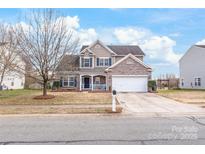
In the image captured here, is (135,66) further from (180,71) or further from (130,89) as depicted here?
(180,71)

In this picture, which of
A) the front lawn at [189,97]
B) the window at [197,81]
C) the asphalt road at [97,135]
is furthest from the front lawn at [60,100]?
the window at [197,81]

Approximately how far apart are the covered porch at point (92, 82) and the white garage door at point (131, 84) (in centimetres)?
334

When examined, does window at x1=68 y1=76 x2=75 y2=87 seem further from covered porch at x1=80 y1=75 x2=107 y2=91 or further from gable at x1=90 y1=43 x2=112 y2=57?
gable at x1=90 y1=43 x2=112 y2=57

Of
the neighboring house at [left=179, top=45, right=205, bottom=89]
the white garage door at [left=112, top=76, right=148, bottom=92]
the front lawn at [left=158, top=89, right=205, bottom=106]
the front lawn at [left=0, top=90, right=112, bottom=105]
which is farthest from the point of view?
the neighboring house at [left=179, top=45, right=205, bottom=89]

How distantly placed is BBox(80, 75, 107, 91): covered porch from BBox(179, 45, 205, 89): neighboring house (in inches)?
565

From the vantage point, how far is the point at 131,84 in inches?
1341

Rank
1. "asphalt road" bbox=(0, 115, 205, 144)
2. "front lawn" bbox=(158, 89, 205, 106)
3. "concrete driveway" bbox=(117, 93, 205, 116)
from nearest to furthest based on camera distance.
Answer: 1. "asphalt road" bbox=(0, 115, 205, 144)
2. "concrete driveway" bbox=(117, 93, 205, 116)
3. "front lawn" bbox=(158, 89, 205, 106)

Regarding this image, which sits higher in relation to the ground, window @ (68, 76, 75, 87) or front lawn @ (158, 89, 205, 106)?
window @ (68, 76, 75, 87)

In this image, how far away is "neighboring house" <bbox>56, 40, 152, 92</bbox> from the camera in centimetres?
3419

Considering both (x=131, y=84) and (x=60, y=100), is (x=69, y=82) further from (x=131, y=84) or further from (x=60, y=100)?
(x=60, y=100)

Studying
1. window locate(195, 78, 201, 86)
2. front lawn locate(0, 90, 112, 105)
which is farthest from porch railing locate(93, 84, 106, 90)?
window locate(195, 78, 201, 86)

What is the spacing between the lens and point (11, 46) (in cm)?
2503
